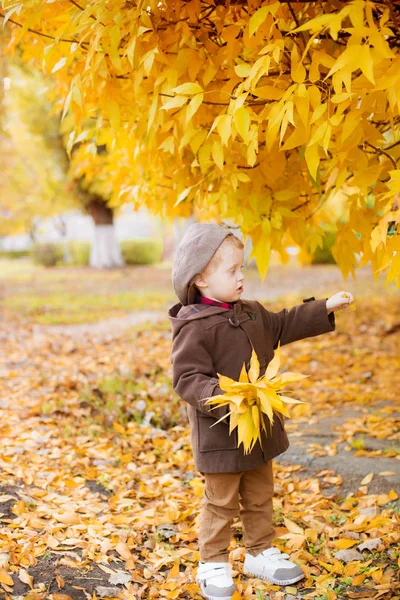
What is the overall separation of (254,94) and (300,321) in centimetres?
97

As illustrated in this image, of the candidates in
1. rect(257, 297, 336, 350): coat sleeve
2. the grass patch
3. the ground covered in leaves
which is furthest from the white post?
rect(257, 297, 336, 350): coat sleeve

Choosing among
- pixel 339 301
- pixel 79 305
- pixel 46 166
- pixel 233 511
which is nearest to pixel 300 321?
pixel 339 301

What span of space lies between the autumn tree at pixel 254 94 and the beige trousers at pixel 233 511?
88cm

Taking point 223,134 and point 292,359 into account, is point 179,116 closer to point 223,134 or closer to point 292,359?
point 223,134

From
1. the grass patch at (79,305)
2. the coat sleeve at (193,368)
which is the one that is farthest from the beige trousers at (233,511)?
the grass patch at (79,305)

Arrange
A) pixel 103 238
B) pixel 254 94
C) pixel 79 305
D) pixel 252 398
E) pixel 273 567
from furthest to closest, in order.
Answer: pixel 103 238
pixel 79 305
pixel 273 567
pixel 254 94
pixel 252 398

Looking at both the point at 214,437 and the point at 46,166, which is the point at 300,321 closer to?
the point at 214,437

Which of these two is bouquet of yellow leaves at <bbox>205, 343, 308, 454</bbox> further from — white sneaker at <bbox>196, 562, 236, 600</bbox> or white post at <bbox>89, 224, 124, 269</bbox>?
white post at <bbox>89, 224, 124, 269</bbox>

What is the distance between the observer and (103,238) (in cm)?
2016

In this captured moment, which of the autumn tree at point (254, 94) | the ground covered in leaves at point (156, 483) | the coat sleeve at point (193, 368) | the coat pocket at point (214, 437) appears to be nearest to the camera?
the autumn tree at point (254, 94)

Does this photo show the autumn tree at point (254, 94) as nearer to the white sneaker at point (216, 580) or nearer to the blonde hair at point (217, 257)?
the blonde hair at point (217, 257)

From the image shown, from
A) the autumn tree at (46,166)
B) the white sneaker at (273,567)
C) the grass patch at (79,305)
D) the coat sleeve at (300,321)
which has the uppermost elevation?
the autumn tree at (46,166)

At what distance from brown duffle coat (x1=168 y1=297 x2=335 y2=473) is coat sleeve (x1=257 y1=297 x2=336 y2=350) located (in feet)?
0.34

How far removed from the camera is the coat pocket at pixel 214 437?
2.39 m
